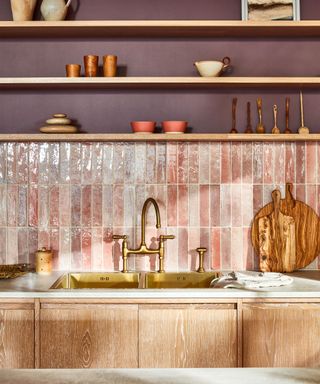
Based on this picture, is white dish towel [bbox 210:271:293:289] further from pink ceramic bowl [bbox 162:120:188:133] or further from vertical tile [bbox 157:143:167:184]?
pink ceramic bowl [bbox 162:120:188:133]

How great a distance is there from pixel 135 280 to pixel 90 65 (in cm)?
124

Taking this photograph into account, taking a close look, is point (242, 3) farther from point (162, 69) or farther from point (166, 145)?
point (166, 145)

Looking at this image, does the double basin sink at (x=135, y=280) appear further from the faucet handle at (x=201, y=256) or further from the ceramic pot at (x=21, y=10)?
the ceramic pot at (x=21, y=10)

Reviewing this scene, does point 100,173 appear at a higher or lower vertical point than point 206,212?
higher

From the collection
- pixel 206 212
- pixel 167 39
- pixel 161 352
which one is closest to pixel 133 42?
pixel 167 39

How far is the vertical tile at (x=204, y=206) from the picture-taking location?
11.1 ft

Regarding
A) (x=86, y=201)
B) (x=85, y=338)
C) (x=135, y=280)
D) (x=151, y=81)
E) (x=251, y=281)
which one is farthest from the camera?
(x=86, y=201)

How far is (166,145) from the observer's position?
3385 mm

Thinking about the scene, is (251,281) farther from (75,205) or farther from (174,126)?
(75,205)

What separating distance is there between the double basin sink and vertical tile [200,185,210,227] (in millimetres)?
301

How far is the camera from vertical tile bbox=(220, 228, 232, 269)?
11.1 feet

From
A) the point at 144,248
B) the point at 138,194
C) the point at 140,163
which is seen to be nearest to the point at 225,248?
the point at 144,248

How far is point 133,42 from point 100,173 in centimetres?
81

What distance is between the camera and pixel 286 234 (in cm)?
334
